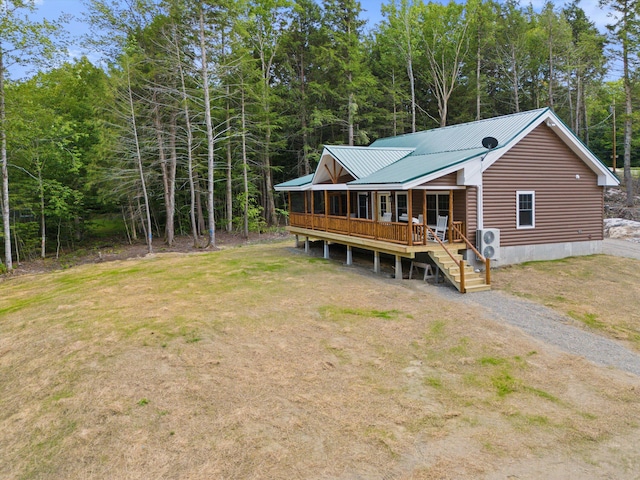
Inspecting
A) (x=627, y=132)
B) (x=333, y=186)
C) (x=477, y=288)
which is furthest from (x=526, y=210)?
(x=627, y=132)

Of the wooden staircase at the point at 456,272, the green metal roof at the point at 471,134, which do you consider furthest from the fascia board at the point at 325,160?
the wooden staircase at the point at 456,272

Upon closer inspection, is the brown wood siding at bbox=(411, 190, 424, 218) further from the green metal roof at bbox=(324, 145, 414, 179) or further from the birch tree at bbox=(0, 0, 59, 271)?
the birch tree at bbox=(0, 0, 59, 271)

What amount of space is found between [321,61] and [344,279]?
19580 mm

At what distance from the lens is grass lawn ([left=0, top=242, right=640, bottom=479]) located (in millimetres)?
4945

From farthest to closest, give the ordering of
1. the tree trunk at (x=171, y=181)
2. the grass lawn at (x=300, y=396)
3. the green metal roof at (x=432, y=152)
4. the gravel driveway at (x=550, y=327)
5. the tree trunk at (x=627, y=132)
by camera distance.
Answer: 1. the tree trunk at (x=627, y=132)
2. the tree trunk at (x=171, y=181)
3. the green metal roof at (x=432, y=152)
4. the gravel driveway at (x=550, y=327)
5. the grass lawn at (x=300, y=396)

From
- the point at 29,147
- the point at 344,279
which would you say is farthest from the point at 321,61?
the point at 344,279

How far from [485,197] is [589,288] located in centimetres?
401

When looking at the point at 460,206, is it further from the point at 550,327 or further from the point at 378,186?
the point at 550,327

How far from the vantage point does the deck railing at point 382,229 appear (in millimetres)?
12734

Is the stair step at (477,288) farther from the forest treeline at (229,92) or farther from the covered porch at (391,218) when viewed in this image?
the forest treeline at (229,92)

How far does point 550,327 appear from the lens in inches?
359

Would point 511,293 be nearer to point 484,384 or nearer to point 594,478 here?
point 484,384

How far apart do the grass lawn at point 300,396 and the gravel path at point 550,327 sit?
1.49ft

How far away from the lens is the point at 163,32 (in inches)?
782
